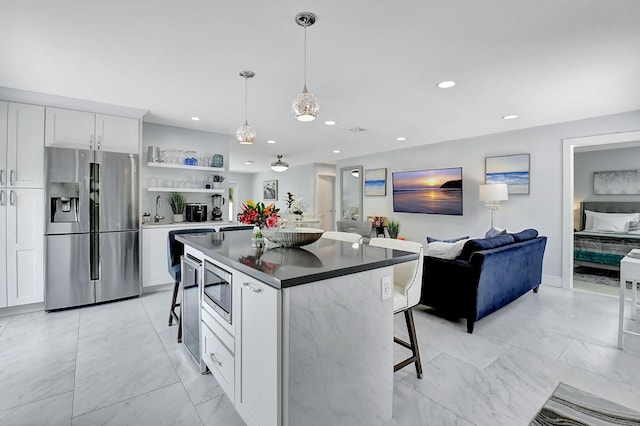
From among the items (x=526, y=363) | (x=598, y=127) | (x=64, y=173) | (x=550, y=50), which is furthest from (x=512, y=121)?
(x=64, y=173)

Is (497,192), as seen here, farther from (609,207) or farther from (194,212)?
(194,212)

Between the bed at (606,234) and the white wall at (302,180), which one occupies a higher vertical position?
the white wall at (302,180)

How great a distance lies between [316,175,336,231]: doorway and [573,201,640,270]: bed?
5.57 meters

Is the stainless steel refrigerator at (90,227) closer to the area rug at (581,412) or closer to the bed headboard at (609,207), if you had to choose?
the area rug at (581,412)

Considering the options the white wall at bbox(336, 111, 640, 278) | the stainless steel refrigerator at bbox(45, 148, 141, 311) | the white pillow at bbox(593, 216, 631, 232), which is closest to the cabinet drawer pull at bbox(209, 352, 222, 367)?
the stainless steel refrigerator at bbox(45, 148, 141, 311)

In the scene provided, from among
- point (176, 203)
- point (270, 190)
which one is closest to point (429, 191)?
point (176, 203)

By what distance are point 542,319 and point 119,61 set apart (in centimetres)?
472

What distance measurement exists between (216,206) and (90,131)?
1.93 m

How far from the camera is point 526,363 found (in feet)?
7.82

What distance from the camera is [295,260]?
5.38 feet

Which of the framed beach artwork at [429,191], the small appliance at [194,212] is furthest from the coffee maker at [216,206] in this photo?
the framed beach artwork at [429,191]

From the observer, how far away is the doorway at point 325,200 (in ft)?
29.9

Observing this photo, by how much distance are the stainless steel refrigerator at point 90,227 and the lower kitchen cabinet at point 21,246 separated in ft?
0.56

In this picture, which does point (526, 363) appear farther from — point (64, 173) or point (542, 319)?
point (64, 173)
